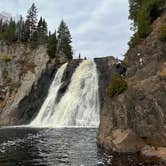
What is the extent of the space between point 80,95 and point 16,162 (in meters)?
49.5

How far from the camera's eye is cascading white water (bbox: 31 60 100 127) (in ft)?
253

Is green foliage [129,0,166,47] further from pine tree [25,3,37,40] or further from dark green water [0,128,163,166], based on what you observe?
pine tree [25,3,37,40]

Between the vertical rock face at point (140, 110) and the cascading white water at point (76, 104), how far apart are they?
101 ft

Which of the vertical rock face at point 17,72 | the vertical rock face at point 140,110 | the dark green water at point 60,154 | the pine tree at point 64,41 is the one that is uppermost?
the pine tree at point 64,41

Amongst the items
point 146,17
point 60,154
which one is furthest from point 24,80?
point 60,154

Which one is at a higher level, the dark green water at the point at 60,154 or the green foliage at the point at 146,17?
the green foliage at the point at 146,17

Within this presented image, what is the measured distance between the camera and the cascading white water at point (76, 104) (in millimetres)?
77125

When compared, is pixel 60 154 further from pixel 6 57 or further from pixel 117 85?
pixel 6 57

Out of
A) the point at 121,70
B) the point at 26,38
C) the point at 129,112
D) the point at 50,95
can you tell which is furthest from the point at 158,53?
the point at 26,38

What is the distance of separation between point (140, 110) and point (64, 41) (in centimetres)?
8482

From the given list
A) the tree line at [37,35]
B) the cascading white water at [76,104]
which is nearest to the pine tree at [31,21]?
the tree line at [37,35]

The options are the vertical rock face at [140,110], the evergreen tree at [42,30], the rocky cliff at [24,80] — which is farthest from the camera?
the evergreen tree at [42,30]

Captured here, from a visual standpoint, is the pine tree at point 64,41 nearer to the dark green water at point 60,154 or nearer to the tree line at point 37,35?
the tree line at point 37,35

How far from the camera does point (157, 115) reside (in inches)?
1374
